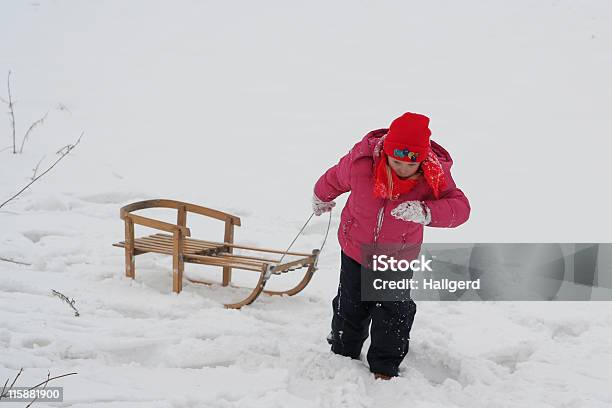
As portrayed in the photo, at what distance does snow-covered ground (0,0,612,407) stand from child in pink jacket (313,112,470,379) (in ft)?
0.64

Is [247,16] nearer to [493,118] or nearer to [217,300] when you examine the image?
[493,118]

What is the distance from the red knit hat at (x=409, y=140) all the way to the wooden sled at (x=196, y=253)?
1.41m

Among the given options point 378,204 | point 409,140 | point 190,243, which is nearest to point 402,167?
point 409,140

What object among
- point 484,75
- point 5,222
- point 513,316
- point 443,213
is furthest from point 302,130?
point 443,213

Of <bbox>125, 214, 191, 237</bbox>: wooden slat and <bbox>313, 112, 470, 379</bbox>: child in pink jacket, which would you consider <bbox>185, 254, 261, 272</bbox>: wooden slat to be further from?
<bbox>313, 112, 470, 379</bbox>: child in pink jacket

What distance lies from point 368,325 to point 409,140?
3.71ft

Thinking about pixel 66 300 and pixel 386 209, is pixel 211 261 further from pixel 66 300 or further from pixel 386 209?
pixel 386 209

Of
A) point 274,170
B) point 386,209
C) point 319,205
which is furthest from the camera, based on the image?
point 274,170

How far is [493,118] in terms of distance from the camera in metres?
9.55

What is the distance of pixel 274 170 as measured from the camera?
7.84 metres

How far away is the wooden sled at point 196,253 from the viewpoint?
14.1 feet

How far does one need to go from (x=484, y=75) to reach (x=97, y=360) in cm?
945

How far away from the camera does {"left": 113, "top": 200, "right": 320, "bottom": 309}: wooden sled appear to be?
4.29 meters

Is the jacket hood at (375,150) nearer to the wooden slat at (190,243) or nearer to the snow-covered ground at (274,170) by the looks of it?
the snow-covered ground at (274,170)
